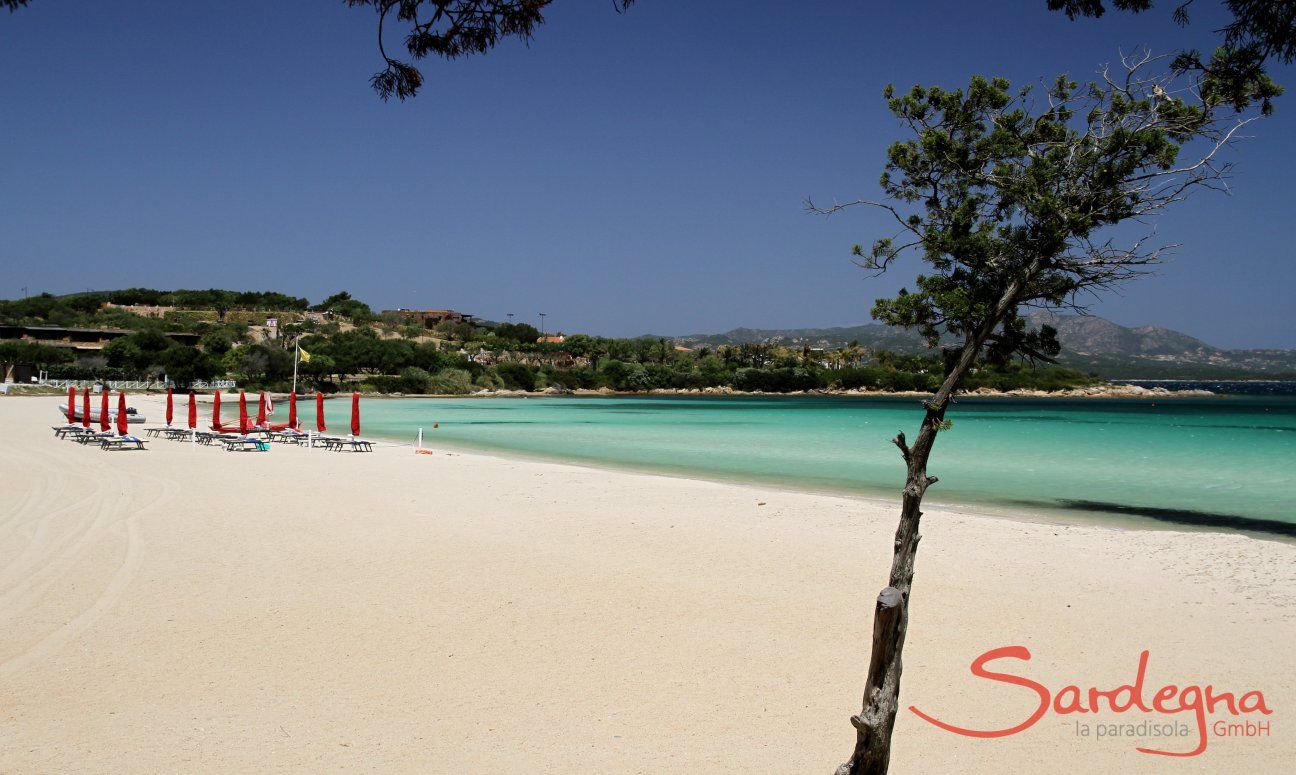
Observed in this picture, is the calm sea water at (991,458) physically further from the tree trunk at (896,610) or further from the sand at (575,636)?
the tree trunk at (896,610)

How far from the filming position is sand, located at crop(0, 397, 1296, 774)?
397 cm

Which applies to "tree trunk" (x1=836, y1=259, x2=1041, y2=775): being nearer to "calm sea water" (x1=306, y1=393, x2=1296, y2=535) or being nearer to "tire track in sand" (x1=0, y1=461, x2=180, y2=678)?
"tire track in sand" (x1=0, y1=461, x2=180, y2=678)

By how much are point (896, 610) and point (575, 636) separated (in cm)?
330

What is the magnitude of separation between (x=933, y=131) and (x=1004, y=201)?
1.40ft

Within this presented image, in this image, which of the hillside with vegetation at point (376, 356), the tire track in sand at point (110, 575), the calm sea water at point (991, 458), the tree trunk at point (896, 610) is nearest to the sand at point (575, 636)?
the tire track in sand at point (110, 575)

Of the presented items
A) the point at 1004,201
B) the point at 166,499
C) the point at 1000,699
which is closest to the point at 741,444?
the point at 166,499

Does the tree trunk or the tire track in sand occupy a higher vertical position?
the tree trunk

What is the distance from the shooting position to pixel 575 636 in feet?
18.2

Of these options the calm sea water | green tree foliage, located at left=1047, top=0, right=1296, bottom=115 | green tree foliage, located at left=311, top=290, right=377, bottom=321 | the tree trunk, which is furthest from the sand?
green tree foliage, located at left=311, top=290, right=377, bottom=321

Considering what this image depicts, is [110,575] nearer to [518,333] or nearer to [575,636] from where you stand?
[575,636]

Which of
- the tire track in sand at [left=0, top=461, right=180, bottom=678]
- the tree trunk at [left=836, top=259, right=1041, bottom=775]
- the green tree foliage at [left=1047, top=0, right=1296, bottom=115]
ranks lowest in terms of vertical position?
the tire track in sand at [left=0, top=461, right=180, bottom=678]

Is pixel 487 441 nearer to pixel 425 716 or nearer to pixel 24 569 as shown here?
pixel 24 569

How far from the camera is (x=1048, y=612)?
6.29 metres

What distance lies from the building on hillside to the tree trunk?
13237cm
